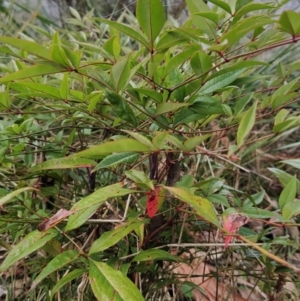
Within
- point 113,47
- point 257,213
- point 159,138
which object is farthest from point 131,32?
point 257,213

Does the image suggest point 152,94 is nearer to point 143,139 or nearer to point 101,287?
point 143,139

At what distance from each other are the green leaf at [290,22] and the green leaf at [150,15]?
12cm

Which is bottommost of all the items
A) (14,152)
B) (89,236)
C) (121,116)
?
(89,236)

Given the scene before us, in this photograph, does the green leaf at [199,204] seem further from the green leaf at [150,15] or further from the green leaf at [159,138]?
the green leaf at [150,15]

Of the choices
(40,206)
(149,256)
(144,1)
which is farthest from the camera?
(40,206)

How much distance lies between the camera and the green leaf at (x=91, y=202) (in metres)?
0.43

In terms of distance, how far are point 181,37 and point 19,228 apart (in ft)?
1.13

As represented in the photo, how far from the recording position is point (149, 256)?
515mm

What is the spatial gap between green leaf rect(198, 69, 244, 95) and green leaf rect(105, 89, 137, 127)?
9cm

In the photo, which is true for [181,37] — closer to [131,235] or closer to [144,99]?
[144,99]

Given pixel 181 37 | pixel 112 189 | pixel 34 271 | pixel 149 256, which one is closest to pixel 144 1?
pixel 181 37

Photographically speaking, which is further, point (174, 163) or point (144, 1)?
point (174, 163)

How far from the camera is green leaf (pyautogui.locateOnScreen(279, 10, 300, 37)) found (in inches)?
13.7

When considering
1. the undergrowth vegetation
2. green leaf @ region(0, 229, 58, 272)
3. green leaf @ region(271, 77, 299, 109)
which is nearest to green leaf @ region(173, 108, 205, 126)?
the undergrowth vegetation
